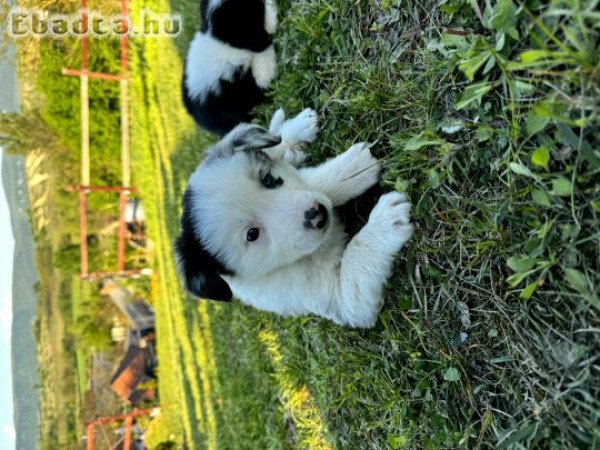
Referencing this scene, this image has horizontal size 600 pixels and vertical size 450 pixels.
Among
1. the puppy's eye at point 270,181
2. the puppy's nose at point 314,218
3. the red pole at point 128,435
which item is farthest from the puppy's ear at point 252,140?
the red pole at point 128,435

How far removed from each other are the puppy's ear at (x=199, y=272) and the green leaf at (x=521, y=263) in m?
1.49

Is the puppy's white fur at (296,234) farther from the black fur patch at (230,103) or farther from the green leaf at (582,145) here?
the black fur patch at (230,103)

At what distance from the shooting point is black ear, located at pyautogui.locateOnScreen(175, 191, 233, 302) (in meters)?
2.77

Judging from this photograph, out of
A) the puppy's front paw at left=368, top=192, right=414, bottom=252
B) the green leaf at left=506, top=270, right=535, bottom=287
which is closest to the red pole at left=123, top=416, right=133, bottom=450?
the puppy's front paw at left=368, top=192, right=414, bottom=252

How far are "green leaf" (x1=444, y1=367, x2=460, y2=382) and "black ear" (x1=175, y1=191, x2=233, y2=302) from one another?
120 cm

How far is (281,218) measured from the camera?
106 inches

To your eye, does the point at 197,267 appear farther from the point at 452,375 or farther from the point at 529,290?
→ the point at 529,290

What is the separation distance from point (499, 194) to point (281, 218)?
1105mm

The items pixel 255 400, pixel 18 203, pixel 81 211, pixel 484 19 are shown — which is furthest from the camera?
pixel 18 203

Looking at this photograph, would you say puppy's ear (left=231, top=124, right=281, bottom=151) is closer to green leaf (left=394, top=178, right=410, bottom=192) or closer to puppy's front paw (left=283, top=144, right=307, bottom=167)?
puppy's front paw (left=283, top=144, right=307, bottom=167)

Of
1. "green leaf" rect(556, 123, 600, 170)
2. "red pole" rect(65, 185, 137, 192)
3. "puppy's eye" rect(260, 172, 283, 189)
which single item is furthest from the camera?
"red pole" rect(65, 185, 137, 192)

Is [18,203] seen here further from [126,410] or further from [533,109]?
[533,109]

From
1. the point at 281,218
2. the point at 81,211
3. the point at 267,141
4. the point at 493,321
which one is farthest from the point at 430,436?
Result: the point at 81,211

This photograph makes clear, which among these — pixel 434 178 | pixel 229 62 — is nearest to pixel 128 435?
pixel 229 62
